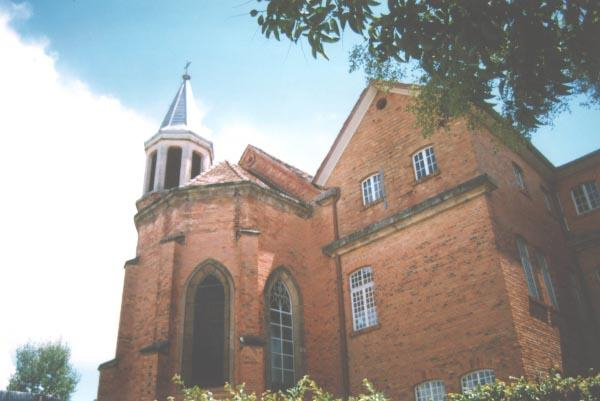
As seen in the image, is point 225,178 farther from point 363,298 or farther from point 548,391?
point 548,391

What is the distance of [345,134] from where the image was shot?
68.2ft

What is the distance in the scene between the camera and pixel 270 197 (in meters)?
19.4

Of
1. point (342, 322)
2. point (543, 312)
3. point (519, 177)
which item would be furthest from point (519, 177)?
point (342, 322)

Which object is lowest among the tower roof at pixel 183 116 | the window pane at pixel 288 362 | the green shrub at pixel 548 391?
the green shrub at pixel 548 391

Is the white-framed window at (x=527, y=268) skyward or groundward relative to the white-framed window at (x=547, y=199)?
groundward

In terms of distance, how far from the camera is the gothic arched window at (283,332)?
54.4ft

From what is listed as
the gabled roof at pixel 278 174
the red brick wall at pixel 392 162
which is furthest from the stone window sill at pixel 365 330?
the gabled roof at pixel 278 174

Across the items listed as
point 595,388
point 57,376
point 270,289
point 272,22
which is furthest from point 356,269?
point 57,376

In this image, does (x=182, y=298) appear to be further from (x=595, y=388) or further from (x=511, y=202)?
(x=595, y=388)

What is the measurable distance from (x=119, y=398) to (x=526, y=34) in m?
16.2

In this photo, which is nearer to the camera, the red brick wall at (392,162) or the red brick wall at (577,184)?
the red brick wall at (392,162)

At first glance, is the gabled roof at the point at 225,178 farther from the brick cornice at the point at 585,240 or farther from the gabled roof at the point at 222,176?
the brick cornice at the point at 585,240

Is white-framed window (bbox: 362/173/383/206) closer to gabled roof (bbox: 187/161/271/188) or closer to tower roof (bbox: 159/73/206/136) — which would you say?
gabled roof (bbox: 187/161/271/188)

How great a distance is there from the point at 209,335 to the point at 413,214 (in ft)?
25.8
